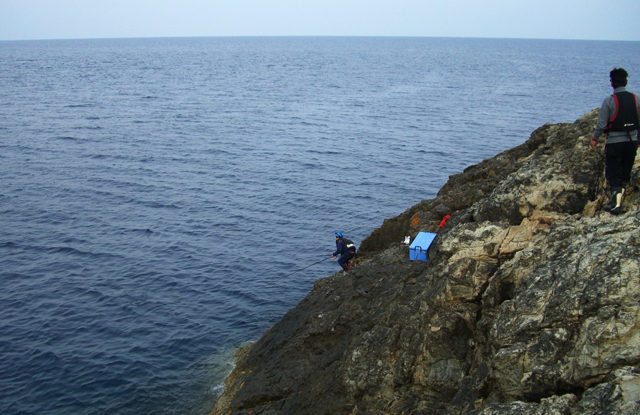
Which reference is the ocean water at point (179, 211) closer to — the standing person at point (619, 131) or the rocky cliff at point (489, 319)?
the rocky cliff at point (489, 319)

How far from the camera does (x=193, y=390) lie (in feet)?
54.5

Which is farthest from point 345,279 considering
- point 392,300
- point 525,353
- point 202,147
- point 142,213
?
point 202,147

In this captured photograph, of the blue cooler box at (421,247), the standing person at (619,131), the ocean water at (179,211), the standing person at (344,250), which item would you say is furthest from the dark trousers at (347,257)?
the standing person at (619,131)

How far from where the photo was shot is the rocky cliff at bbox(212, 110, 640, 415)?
745 centimetres

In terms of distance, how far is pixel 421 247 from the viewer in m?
14.7

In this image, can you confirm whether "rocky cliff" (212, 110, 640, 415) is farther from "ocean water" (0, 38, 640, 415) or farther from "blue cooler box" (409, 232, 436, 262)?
"ocean water" (0, 38, 640, 415)

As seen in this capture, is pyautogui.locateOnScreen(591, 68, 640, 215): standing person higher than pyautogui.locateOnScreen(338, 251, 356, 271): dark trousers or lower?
higher

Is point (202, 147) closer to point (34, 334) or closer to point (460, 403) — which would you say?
point (34, 334)

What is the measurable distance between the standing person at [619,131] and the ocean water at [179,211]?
13.1 metres

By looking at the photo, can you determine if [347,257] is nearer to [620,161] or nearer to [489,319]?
[489,319]

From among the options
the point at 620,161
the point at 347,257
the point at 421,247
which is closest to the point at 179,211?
the point at 347,257

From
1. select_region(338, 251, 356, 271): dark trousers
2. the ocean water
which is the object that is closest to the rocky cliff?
select_region(338, 251, 356, 271): dark trousers

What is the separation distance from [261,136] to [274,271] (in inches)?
1192

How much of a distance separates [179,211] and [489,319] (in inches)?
1004
